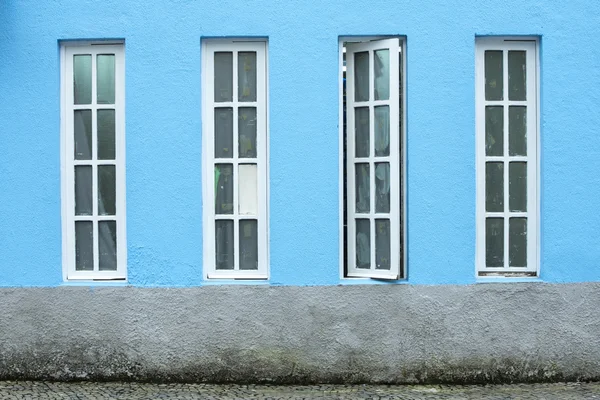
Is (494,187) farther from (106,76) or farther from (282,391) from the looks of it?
(106,76)

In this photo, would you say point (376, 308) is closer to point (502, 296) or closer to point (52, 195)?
point (502, 296)

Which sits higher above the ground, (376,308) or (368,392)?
(376,308)

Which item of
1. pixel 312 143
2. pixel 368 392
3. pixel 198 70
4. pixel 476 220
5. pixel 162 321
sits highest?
pixel 198 70

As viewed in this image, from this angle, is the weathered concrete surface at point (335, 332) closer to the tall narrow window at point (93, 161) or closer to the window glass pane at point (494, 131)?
the tall narrow window at point (93, 161)

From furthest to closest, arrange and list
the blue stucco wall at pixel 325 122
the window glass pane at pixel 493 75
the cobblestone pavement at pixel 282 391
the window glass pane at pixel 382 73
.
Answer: the window glass pane at pixel 493 75 → the window glass pane at pixel 382 73 → the blue stucco wall at pixel 325 122 → the cobblestone pavement at pixel 282 391

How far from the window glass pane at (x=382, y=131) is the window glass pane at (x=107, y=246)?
2.69 meters

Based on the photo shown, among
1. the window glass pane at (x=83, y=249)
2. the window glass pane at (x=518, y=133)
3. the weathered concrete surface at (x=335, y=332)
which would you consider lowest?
the weathered concrete surface at (x=335, y=332)

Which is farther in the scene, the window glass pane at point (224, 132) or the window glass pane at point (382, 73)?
the window glass pane at point (224, 132)

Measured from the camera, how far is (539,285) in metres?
8.24

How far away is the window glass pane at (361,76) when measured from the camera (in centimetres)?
843

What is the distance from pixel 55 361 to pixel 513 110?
502cm

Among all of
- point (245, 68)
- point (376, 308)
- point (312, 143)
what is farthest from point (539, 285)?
point (245, 68)

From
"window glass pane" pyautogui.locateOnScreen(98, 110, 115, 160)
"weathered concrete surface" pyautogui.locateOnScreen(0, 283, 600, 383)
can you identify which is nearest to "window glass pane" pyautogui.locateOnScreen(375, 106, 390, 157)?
"weathered concrete surface" pyautogui.locateOnScreen(0, 283, 600, 383)

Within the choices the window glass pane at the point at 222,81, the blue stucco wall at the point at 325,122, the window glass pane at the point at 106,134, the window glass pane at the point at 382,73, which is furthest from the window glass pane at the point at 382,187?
the window glass pane at the point at 106,134
